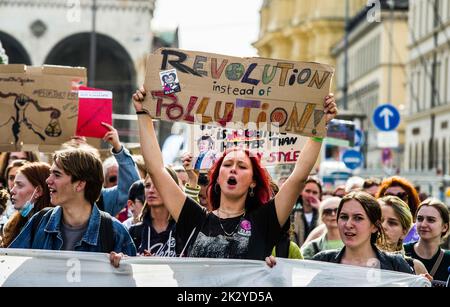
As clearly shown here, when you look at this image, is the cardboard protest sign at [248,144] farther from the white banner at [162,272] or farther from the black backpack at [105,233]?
the white banner at [162,272]

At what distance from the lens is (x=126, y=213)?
11.8 metres

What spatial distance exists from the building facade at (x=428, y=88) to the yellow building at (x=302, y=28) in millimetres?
34076

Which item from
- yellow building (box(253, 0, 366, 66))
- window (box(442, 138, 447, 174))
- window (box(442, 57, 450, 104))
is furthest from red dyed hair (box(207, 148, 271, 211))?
yellow building (box(253, 0, 366, 66))

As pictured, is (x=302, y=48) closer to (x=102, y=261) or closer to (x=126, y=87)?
(x=126, y=87)

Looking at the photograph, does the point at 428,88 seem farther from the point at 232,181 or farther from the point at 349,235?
the point at 232,181

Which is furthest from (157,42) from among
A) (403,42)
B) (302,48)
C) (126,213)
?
(126,213)

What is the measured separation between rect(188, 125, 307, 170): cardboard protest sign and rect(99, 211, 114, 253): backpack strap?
93 centimetres

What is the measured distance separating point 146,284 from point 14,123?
9.63 feet

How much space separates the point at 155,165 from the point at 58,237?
603 mm

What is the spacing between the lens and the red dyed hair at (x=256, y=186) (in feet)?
23.5

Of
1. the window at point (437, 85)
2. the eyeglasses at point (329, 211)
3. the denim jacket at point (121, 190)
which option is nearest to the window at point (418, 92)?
the window at point (437, 85)

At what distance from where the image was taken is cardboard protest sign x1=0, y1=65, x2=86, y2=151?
9188 mm

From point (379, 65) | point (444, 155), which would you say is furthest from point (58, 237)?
point (379, 65)

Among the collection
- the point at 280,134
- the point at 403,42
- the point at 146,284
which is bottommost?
the point at 146,284
